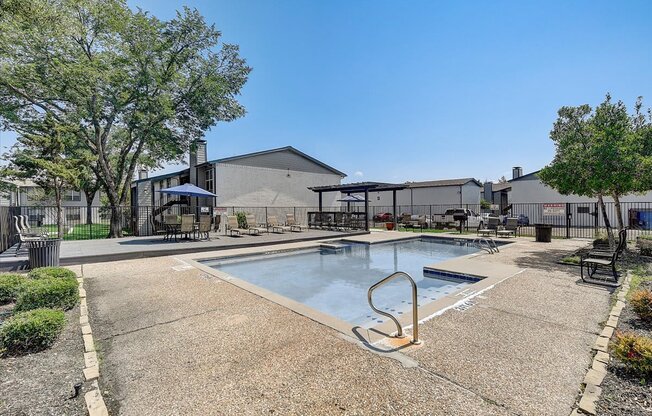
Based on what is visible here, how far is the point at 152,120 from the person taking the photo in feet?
53.5

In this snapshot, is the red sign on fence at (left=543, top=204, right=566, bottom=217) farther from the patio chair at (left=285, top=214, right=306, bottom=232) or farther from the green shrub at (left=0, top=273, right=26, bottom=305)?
the green shrub at (left=0, top=273, right=26, bottom=305)

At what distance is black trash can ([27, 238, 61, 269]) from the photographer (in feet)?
22.1

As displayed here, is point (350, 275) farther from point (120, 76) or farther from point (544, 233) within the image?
point (120, 76)

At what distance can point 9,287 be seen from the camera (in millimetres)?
4887

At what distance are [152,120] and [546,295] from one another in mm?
18805

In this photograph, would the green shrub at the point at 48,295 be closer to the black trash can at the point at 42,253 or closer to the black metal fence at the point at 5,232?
the black trash can at the point at 42,253

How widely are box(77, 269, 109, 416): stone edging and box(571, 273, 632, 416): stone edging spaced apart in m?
3.60

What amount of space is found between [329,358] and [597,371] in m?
2.51

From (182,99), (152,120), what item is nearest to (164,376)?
(152,120)

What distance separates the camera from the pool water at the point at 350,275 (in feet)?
20.4

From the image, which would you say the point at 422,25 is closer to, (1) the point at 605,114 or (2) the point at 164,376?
(1) the point at 605,114

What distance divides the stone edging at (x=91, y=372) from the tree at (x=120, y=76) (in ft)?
40.1

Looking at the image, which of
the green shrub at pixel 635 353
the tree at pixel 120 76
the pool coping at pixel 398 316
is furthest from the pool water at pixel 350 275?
the tree at pixel 120 76

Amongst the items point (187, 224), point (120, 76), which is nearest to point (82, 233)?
point (120, 76)
